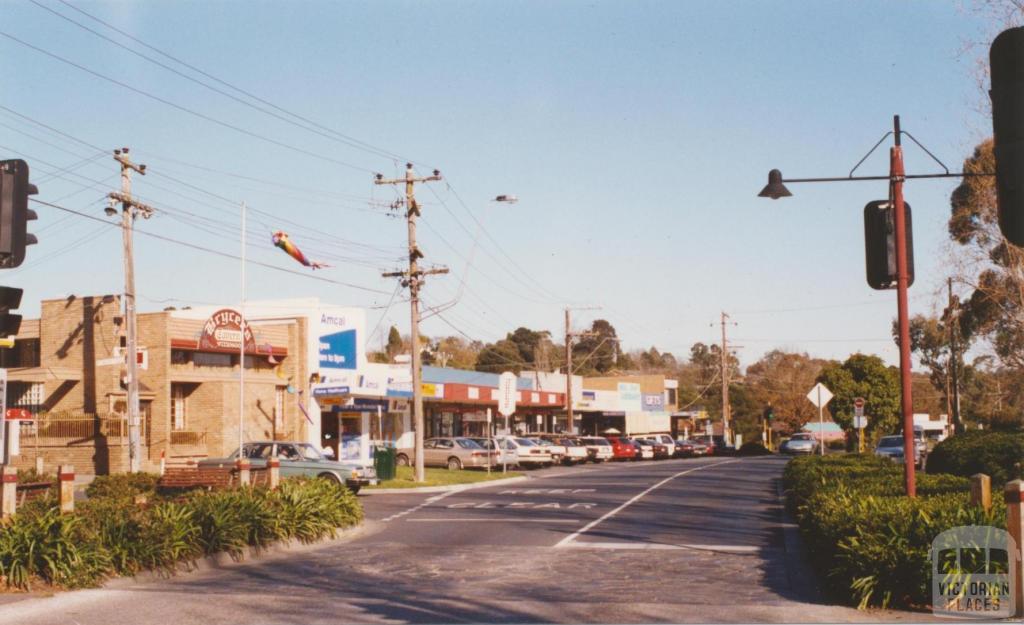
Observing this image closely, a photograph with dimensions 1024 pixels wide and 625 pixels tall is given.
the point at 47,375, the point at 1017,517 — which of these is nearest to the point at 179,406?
the point at 47,375

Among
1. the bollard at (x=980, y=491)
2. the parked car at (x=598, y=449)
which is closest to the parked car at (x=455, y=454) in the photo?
the parked car at (x=598, y=449)

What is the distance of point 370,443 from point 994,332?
79.9 feet

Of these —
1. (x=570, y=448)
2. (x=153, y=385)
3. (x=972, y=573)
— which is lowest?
(x=570, y=448)

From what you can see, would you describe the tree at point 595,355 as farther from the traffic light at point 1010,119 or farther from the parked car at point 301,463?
the traffic light at point 1010,119

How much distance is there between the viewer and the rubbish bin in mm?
33469

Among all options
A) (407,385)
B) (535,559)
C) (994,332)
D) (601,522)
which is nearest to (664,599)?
(535,559)

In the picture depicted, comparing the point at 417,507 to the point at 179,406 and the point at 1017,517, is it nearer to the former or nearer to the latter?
the point at 179,406

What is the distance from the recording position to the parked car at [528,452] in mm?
45125

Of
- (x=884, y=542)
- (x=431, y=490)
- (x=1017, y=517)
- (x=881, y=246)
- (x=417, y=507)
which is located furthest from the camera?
(x=431, y=490)

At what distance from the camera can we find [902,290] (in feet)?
42.3

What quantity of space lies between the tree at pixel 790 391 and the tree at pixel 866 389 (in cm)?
3630

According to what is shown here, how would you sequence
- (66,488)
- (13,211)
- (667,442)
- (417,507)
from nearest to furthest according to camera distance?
(13,211), (66,488), (417,507), (667,442)

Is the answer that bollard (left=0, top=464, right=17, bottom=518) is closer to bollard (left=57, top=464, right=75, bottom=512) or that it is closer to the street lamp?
bollard (left=57, top=464, right=75, bottom=512)

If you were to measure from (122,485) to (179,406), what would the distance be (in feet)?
48.9
